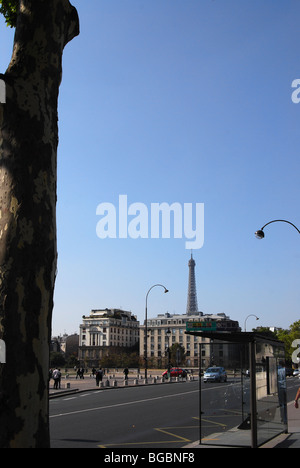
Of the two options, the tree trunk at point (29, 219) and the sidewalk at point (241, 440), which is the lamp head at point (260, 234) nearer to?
the sidewalk at point (241, 440)

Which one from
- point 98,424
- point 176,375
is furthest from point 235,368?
point 176,375

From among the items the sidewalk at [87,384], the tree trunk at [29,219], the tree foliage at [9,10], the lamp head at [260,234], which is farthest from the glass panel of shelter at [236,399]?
the sidewalk at [87,384]

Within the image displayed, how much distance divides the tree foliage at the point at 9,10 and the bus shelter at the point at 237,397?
7.40m

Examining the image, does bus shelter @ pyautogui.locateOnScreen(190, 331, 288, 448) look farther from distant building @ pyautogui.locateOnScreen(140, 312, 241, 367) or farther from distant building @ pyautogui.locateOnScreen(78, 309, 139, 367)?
distant building @ pyautogui.locateOnScreen(78, 309, 139, 367)

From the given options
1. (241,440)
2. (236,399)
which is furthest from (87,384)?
(241,440)

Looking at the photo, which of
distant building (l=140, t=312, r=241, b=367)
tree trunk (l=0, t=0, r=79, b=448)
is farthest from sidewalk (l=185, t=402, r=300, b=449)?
distant building (l=140, t=312, r=241, b=367)

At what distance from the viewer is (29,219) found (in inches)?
177

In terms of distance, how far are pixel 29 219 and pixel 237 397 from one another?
8.97 metres

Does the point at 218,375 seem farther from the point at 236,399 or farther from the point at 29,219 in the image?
the point at 29,219

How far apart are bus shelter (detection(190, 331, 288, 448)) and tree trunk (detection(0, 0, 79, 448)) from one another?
6694 mm

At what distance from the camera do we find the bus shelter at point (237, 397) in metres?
11.0

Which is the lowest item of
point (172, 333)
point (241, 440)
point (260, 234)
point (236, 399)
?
point (172, 333)

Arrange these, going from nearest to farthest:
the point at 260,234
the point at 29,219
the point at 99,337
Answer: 1. the point at 29,219
2. the point at 260,234
3. the point at 99,337
